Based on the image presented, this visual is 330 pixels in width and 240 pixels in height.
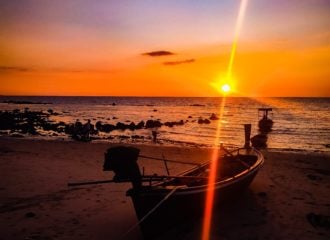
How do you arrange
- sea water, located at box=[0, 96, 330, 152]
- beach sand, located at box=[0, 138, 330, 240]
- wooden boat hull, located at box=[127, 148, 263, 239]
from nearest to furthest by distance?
wooden boat hull, located at box=[127, 148, 263, 239]
beach sand, located at box=[0, 138, 330, 240]
sea water, located at box=[0, 96, 330, 152]

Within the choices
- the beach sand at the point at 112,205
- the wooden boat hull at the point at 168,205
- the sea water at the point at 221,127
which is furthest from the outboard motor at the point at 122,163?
the sea water at the point at 221,127

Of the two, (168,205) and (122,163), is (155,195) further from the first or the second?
(122,163)

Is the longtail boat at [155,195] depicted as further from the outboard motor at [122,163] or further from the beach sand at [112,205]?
the beach sand at [112,205]

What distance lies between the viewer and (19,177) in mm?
11875

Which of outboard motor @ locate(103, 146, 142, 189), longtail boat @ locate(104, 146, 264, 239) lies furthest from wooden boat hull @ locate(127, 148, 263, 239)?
outboard motor @ locate(103, 146, 142, 189)

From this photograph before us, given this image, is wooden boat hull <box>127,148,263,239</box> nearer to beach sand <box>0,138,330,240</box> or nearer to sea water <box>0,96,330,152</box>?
beach sand <box>0,138,330,240</box>

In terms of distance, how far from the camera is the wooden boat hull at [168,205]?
22.0 feet

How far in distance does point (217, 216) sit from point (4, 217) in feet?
19.3

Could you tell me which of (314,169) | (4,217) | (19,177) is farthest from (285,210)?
(19,177)

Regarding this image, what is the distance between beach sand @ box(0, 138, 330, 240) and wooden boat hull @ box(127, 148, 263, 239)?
403mm

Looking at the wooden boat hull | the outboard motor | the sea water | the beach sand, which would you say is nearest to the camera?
the outboard motor

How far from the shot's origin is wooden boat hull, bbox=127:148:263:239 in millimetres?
6691

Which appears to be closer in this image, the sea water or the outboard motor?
the outboard motor

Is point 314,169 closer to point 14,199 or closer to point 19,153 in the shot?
point 14,199
